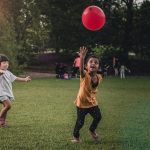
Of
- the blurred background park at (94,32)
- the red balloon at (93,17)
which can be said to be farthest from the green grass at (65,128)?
the blurred background park at (94,32)

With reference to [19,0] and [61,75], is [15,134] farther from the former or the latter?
[19,0]

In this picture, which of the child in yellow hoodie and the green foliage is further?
the green foliage

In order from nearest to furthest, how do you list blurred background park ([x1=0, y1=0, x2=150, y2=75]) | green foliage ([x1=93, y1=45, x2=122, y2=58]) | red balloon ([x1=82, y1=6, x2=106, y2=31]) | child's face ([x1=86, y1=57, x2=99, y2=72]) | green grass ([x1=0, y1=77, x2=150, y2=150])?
green grass ([x1=0, y1=77, x2=150, y2=150]) → child's face ([x1=86, y1=57, x2=99, y2=72]) → red balloon ([x1=82, y1=6, x2=106, y2=31]) → blurred background park ([x1=0, y1=0, x2=150, y2=75]) → green foliage ([x1=93, y1=45, x2=122, y2=58])

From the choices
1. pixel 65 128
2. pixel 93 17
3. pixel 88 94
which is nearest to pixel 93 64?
pixel 88 94

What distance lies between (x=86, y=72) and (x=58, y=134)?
67.5 inches

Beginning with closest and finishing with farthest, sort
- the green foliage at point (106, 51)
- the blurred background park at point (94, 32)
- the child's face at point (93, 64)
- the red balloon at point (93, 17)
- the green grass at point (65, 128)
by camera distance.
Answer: the green grass at point (65, 128) → the child's face at point (93, 64) → the red balloon at point (93, 17) → the blurred background park at point (94, 32) → the green foliage at point (106, 51)

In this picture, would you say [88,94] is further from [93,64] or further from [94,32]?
[94,32]

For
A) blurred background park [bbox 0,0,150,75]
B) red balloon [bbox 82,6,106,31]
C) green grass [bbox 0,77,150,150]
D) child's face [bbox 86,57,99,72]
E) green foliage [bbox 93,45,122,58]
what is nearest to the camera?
green grass [bbox 0,77,150,150]

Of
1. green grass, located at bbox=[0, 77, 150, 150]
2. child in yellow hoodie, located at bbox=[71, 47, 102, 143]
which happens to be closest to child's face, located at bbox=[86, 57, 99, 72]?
child in yellow hoodie, located at bbox=[71, 47, 102, 143]

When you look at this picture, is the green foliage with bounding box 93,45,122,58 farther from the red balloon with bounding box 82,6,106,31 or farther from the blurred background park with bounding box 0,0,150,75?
the red balloon with bounding box 82,6,106,31

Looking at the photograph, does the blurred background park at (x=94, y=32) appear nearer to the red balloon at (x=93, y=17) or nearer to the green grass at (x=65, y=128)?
the green grass at (x=65, y=128)

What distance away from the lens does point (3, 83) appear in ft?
40.4

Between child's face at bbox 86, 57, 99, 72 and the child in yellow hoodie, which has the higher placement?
child's face at bbox 86, 57, 99, 72


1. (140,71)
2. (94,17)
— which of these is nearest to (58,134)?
(94,17)
